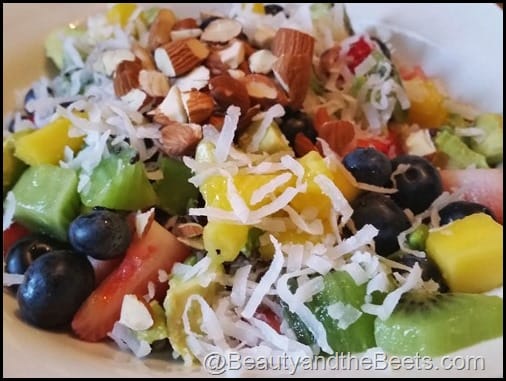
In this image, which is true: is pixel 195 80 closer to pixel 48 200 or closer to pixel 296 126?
pixel 296 126

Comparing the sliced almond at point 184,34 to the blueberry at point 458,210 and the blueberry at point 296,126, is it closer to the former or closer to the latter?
the blueberry at point 296,126

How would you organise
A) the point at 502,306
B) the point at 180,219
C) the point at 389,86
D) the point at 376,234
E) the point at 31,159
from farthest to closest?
the point at 389,86, the point at 31,159, the point at 180,219, the point at 376,234, the point at 502,306

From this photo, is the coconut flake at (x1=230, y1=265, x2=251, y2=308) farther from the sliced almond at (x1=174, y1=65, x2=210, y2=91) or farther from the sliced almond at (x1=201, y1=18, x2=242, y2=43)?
the sliced almond at (x1=201, y1=18, x2=242, y2=43)

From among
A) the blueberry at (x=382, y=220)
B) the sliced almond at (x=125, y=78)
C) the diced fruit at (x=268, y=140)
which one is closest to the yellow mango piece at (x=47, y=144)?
the sliced almond at (x=125, y=78)

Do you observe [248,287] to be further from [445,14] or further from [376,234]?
[445,14]

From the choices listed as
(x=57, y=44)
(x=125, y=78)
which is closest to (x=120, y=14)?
(x=57, y=44)

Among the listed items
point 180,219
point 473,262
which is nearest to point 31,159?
point 180,219
